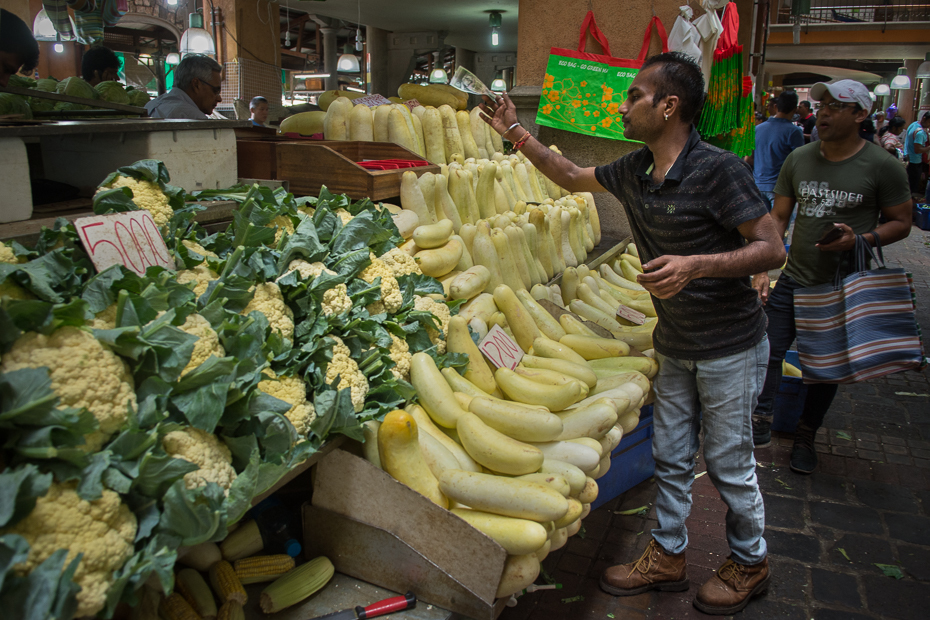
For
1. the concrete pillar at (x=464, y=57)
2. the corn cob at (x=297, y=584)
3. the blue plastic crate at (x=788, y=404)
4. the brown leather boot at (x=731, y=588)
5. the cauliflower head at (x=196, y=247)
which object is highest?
the concrete pillar at (x=464, y=57)

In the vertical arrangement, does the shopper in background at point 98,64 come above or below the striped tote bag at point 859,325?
above

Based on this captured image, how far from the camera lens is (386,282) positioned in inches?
87.9

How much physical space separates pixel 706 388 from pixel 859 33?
96.6 feet

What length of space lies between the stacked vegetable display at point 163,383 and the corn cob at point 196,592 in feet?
0.74

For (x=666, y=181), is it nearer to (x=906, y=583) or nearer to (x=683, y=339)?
(x=683, y=339)

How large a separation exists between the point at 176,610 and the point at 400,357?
942mm

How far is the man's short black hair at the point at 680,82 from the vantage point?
87.1 inches

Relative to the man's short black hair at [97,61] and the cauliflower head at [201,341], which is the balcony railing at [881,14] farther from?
the cauliflower head at [201,341]

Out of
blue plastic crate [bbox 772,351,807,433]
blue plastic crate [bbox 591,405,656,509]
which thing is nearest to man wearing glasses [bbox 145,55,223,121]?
blue plastic crate [bbox 591,405,656,509]

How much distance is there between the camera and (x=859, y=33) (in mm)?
25453

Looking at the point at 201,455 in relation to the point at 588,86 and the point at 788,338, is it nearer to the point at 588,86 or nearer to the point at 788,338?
the point at 788,338

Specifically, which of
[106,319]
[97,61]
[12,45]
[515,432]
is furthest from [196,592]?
[97,61]

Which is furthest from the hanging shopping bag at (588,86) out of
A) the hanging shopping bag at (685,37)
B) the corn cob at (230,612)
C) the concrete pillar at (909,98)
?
the concrete pillar at (909,98)

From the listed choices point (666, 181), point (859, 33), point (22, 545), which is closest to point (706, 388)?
point (666, 181)
